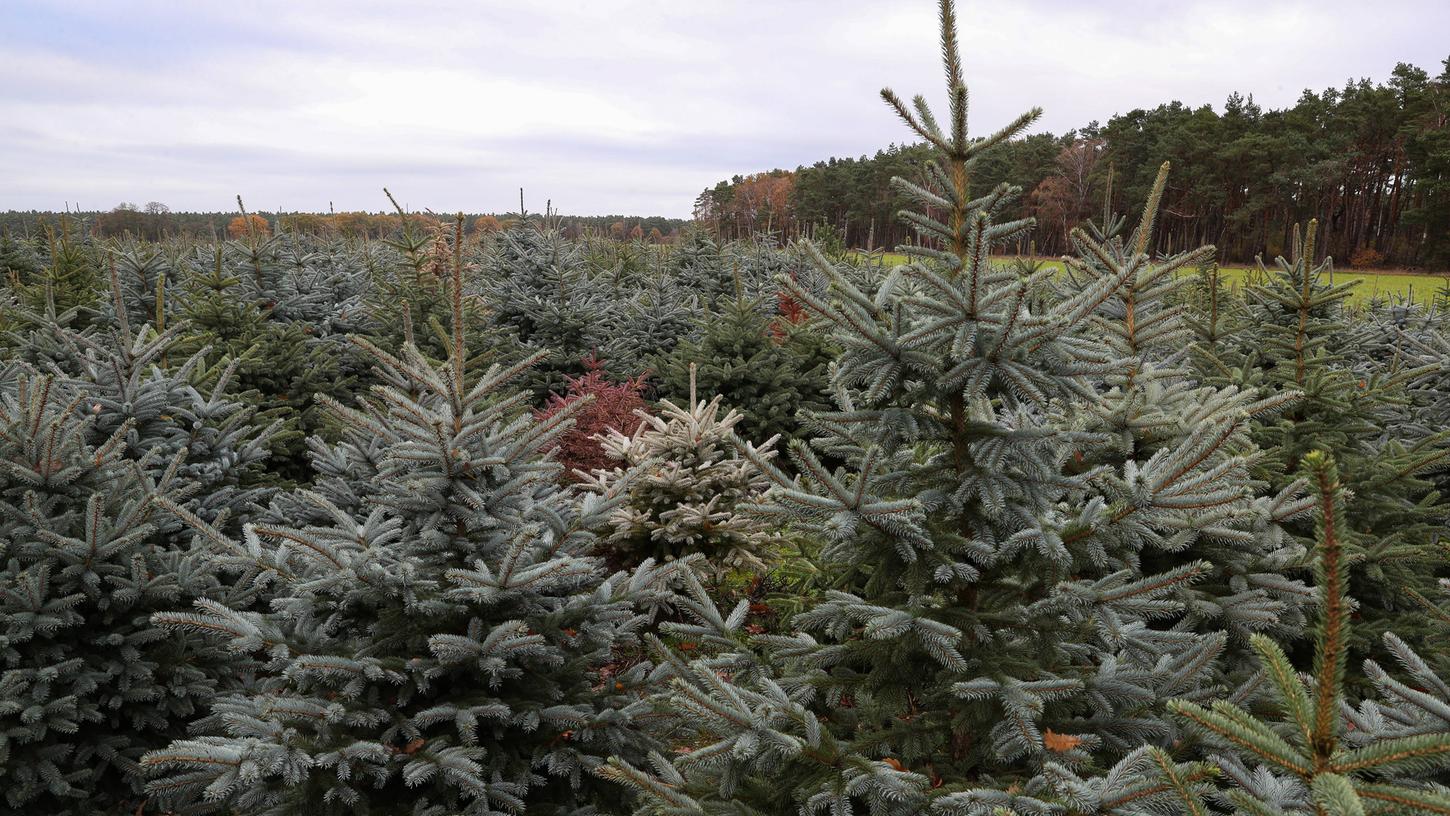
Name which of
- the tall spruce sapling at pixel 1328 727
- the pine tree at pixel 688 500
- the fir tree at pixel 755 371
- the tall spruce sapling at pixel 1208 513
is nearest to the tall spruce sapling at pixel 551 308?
the fir tree at pixel 755 371

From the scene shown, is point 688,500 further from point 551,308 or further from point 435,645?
point 551,308

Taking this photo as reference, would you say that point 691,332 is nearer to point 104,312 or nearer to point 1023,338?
point 104,312

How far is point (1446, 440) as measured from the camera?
5.43 m

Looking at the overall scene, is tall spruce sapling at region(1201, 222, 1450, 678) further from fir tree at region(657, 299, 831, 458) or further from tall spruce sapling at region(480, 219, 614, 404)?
tall spruce sapling at region(480, 219, 614, 404)

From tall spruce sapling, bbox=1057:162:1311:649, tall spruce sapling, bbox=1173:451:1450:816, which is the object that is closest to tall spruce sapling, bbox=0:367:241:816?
tall spruce sapling, bbox=1173:451:1450:816

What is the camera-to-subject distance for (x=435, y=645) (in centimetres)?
344

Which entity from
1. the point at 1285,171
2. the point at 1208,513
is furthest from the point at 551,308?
the point at 1285,171

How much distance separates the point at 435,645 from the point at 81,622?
2426mm

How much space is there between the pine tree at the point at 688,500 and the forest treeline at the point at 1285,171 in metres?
32.9

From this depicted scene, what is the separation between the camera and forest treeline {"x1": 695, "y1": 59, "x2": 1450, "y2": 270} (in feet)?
139

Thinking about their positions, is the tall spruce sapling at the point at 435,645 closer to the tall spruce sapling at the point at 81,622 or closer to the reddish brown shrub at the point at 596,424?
→ the tall spruce sapling at the point at 81,622

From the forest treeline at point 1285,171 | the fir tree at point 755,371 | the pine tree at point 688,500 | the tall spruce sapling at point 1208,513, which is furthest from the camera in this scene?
the forest treeline at point 1285,171

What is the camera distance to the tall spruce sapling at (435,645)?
11.2ft

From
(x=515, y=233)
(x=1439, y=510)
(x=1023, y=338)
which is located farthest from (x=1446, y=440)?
(x=515, y=233)
